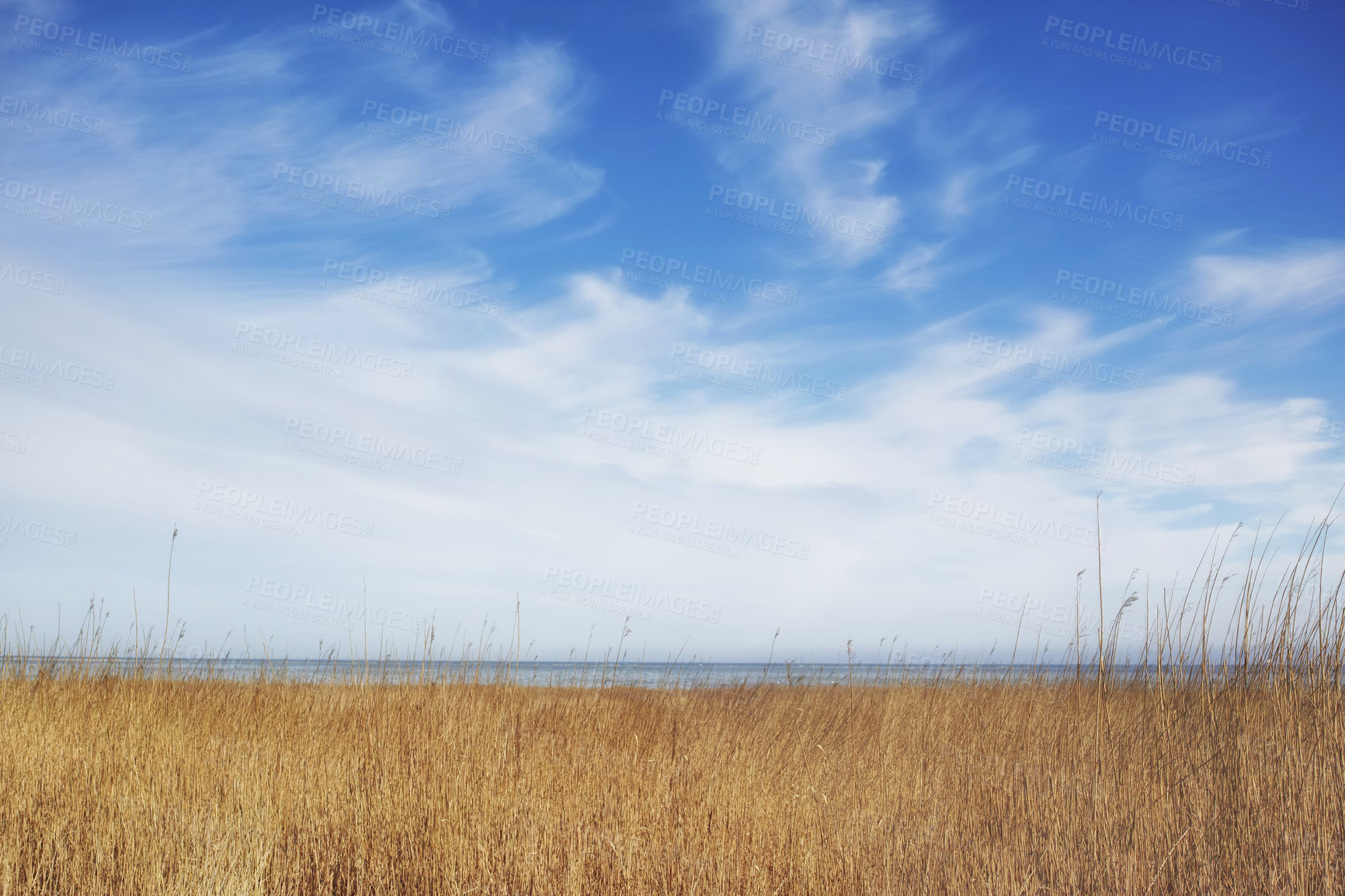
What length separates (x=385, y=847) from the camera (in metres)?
4.93

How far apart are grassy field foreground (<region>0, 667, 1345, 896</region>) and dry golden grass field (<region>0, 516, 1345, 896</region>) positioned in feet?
0.08

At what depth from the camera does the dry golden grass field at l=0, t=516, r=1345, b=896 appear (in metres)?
4.46

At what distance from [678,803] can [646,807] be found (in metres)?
0.31

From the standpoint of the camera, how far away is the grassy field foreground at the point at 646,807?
445 centimetres

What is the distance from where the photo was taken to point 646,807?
561 centimetres

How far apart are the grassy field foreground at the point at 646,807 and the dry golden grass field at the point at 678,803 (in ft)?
0.08

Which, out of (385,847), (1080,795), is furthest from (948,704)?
(385,847)

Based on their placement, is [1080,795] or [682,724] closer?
[1080,795]

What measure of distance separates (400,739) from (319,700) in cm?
178

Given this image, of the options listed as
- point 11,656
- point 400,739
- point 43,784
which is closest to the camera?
point 43,784

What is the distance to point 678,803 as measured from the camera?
582 centimetres

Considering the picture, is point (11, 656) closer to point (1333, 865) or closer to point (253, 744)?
point (253, 744)

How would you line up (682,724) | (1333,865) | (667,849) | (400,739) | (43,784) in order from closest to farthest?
(1333,865) → (667,849) → (43,784) → (400,739) → (682,724)

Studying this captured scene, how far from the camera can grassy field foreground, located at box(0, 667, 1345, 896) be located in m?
4.45
